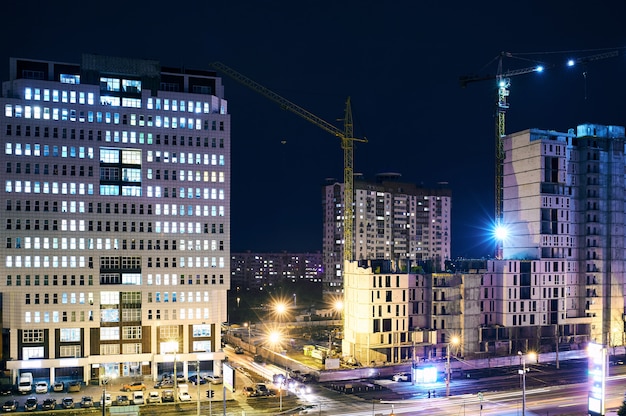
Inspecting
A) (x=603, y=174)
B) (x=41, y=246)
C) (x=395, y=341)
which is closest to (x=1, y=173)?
(x=41, y=246)

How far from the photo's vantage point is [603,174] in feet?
490

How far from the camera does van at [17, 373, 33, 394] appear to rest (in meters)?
107

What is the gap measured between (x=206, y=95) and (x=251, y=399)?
5340cm

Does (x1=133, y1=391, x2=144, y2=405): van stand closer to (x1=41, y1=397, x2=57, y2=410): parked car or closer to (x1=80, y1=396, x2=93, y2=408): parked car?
(x1=80, y1=396, x2=93, y2=408): parked car

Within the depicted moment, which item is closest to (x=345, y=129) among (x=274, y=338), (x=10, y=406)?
(x=274, y=338)

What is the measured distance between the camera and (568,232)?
5822 inches

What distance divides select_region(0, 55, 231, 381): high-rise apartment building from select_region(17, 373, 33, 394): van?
1.78 metres

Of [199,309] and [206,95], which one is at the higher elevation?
[206,95]

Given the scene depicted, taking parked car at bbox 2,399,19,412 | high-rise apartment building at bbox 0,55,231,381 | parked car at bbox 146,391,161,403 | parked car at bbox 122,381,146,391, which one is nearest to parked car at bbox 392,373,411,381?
high-rise apartment building at bbox 0,55,231,381

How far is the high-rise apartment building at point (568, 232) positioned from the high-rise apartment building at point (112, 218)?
59797 mm

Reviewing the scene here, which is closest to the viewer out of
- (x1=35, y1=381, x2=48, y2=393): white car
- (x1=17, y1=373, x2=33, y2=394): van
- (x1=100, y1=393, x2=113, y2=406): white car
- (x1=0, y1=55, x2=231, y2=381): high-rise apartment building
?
(x1=100, y1=393, x2=113, y2=406): white car

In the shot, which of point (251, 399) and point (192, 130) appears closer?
point (251, 399)

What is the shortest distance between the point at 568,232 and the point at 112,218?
91.6 m

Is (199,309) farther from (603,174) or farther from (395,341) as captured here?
(603,174)
